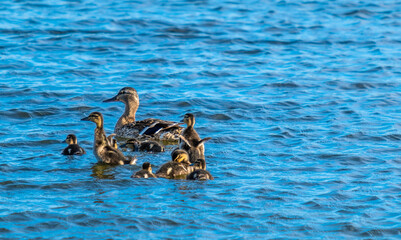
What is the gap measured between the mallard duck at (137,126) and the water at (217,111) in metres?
0.40

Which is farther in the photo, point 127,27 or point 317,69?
point 127,27

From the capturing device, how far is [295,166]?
10516 mm

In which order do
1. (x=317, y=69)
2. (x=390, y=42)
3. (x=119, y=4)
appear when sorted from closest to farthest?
1. (x=317, y=69)
2. (x=390, y=42)
3. (x=119, y=4)

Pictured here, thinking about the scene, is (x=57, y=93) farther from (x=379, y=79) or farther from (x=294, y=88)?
(x=379, y=79)

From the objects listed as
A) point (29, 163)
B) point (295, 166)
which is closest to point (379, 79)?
point (295, 166)

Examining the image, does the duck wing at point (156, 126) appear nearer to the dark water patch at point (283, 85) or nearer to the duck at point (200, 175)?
the duck at point (200, 175)

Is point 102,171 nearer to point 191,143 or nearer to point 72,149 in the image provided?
point 72,149

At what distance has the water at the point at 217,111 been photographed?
8391 millimetres

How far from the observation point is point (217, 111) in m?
13.8

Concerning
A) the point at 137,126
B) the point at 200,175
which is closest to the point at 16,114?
the point at 137,126

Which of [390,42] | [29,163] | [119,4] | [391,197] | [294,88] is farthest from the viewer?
[119,4]

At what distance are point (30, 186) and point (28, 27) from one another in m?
12.0

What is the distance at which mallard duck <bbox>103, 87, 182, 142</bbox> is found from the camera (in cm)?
1239

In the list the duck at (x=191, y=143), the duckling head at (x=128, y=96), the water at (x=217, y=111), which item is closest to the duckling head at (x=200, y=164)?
the water at (x=217, y=111)
